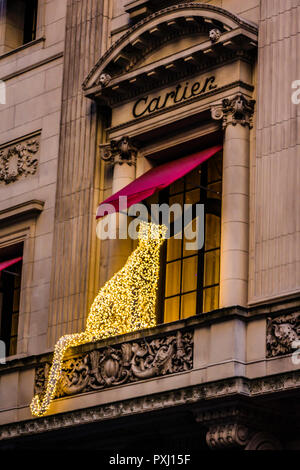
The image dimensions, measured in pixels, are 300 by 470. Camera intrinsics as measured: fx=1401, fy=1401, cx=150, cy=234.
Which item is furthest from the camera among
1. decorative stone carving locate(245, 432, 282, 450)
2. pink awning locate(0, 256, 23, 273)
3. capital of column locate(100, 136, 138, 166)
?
pink awning locate(0, 256, 23, 273)

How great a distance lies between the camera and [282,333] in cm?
2436

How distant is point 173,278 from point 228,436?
4873 mm

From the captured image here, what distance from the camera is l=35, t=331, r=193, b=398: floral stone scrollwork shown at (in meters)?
25.9

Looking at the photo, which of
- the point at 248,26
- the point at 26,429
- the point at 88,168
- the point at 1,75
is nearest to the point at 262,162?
the point at 248,26

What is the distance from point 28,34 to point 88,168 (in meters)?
5.92

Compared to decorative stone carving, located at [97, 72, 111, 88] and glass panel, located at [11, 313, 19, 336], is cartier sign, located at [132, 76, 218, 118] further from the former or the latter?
glass panel, located at [11, 313, 19, 336]

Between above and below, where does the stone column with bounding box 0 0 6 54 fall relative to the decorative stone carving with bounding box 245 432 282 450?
above

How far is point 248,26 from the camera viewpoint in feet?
88.1

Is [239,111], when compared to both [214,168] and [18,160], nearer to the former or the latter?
[214,168]

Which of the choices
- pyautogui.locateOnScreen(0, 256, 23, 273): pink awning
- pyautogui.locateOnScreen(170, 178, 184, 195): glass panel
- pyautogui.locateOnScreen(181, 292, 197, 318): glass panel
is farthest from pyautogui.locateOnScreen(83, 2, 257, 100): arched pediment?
pyautogui.locateOnScreen(181, 292, 197, 318): glass panel

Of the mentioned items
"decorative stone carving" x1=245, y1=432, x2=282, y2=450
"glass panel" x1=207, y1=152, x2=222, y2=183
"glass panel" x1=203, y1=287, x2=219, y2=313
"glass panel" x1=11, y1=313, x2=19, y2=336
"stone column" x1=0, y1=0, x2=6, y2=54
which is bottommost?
"decorative stone carving" x1=245, y1=432, x2=282, y2=450

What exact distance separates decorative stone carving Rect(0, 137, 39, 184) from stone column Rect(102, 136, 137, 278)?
2766 mm

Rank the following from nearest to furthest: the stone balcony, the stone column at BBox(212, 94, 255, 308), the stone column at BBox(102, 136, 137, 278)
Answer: the stone balcony → the stone column at BBox(212, 94, 255, 308) → the stone column at BBox(102, 136, 137, 278)

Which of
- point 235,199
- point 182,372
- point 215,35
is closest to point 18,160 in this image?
point 215,35
